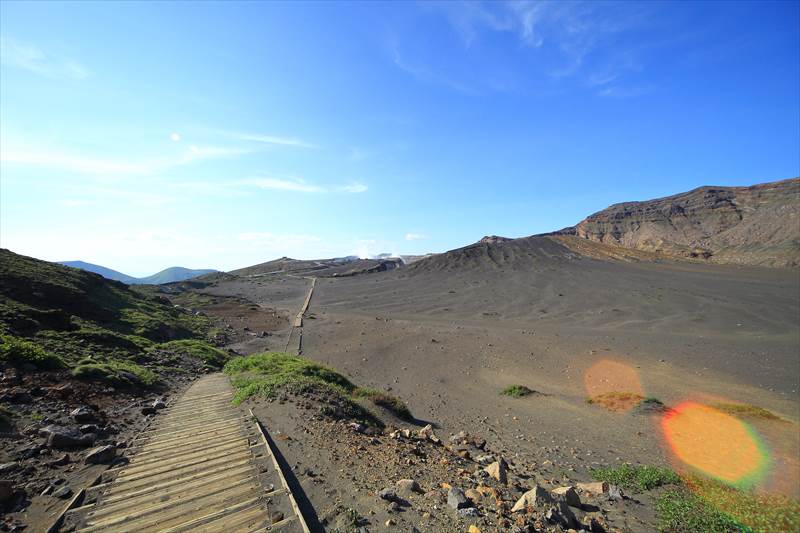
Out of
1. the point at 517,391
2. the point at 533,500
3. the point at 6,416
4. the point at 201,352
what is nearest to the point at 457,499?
the point at 533,500

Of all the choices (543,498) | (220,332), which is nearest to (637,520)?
(543,498)

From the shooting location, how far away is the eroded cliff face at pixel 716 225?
207 feet

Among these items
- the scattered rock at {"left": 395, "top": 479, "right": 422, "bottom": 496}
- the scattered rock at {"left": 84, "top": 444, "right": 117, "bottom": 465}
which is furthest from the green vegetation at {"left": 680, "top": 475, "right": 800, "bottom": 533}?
the scattered rock at {"left": 84, "top": 444, "right": 117, "bottom": 465}

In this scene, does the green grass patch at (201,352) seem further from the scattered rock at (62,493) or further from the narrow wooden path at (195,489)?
the scattered rock at (62,493)

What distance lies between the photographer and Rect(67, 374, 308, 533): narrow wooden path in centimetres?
427

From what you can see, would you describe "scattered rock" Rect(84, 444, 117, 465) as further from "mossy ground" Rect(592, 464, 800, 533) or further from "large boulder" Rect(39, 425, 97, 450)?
"mossy ground" Rect(592, 464, 800, 533)

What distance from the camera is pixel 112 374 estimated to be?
11562mm

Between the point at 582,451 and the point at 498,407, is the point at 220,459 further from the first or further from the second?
the point at 498,407

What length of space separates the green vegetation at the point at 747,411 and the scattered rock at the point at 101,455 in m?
19.5

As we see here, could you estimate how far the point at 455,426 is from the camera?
41.3 ft

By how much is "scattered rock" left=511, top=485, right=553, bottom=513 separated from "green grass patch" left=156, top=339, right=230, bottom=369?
17.3m

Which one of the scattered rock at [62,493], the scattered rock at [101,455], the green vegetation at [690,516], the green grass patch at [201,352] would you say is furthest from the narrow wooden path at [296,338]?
the green vegetation at [690,516]

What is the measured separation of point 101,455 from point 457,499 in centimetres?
603

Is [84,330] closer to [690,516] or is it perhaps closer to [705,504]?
[690,516]
